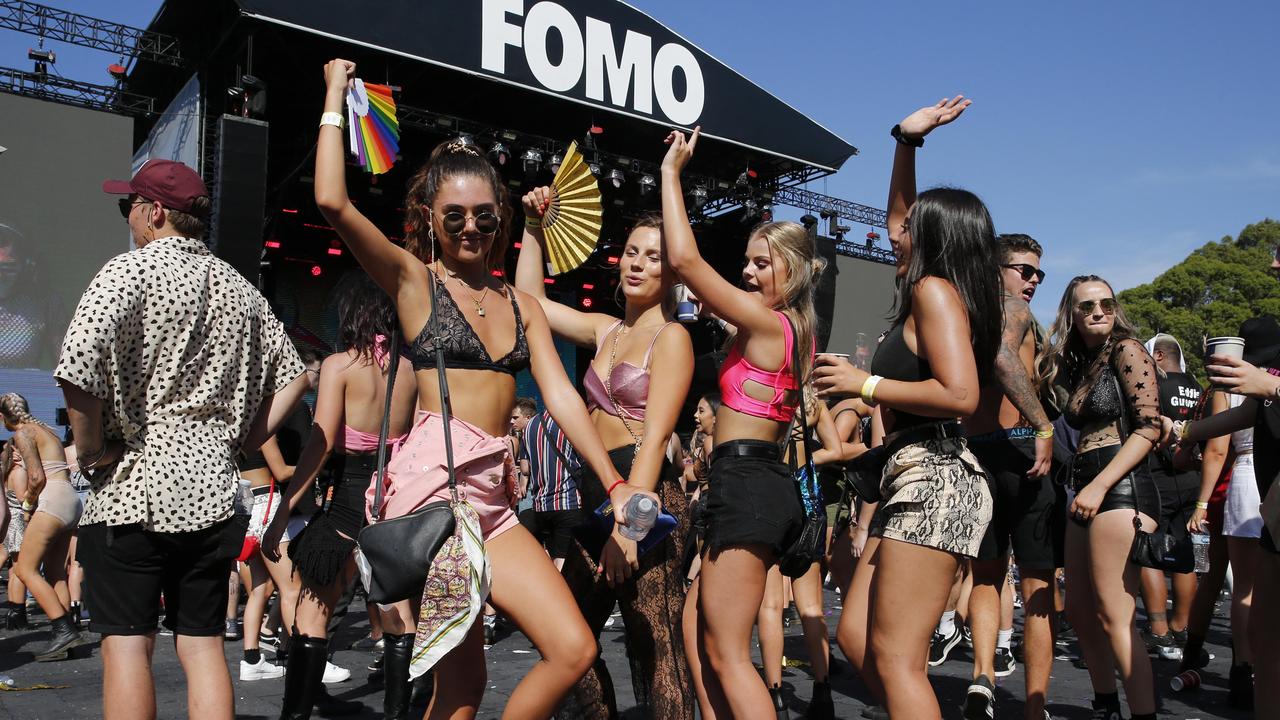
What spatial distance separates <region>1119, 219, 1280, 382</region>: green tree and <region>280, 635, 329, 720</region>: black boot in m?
39.7

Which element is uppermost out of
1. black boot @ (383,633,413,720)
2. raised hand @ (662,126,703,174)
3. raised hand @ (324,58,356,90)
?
raised hand @ (324,58,356,90)

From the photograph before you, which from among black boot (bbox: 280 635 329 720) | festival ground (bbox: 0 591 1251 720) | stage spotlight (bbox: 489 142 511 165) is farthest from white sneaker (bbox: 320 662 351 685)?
stage spotlight (bbox: 489 142 511 165)

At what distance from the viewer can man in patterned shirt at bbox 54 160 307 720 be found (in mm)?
2836

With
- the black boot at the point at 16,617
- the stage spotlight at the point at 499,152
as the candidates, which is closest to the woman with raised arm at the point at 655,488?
the black boot at the point at 16,617

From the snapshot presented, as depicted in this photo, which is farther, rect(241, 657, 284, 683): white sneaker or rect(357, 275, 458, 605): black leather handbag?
rect(241, 657, 284, 683): white sneaker

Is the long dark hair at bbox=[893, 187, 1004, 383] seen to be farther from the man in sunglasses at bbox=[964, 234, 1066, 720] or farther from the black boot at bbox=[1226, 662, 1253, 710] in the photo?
the black boot at bbox=[1226, 662, 1253, 710]

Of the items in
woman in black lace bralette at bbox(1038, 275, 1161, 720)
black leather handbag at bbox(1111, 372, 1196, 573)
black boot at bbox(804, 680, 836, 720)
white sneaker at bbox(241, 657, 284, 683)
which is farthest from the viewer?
white sneaker at bbox(241, 657, 284, 683)

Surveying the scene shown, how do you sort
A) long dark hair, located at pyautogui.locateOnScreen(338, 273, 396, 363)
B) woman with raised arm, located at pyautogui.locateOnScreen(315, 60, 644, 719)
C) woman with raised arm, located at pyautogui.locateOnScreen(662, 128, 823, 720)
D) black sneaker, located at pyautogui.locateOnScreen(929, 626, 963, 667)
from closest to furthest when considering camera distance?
woman with raised arm, located at pyautogui.locateOnScreen(315, 60, 644, 719) → woman with raised arm, located at pyautogui.locateOnScreen(662, 128, 823, 720) → long dark hair, located at pyautogui.locateOnScreen(338, 273, 396, 363) → black sneaker, located at pyautogui.locateOnScreen(929, 626, 963, 667)

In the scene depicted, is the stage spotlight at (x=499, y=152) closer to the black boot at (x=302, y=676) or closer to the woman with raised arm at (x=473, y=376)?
the black boot at (x=302, y=676)

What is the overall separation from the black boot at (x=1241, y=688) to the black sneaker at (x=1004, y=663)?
1142 mm

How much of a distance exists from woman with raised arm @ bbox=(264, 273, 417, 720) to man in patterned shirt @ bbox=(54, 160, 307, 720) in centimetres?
93

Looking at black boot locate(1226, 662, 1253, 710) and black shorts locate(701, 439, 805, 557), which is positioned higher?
black shorts locate(701, 439, 805, 557)

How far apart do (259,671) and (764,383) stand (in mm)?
3972

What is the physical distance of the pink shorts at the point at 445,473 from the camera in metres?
2.62
